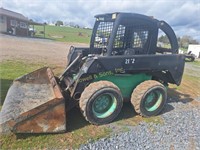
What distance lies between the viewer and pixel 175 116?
5363 mm

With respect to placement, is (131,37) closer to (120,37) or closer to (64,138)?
(120,37)

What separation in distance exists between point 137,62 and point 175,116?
187 cm

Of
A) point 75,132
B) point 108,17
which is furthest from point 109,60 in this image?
point 75,132

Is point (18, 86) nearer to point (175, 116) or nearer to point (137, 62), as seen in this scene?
point (137, 62)

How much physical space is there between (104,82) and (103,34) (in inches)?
65.9

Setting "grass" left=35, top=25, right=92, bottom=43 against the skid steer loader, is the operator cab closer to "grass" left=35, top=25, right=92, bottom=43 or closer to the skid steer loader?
the skid steer loader

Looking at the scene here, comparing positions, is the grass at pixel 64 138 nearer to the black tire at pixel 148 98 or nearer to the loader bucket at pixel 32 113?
the loader bucket at pixel 32 113

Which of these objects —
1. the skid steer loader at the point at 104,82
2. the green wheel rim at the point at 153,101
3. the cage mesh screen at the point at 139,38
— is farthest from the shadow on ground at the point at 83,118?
the cage mesh screen at the point at 139,38

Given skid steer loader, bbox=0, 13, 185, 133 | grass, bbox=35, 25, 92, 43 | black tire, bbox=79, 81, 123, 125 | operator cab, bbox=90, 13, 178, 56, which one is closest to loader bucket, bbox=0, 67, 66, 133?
skid steer loader, bbox=0, 13, 185, 133

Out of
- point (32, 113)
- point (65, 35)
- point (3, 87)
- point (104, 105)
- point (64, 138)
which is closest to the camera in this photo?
point (32, 113)

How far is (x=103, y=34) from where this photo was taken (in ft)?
17.9

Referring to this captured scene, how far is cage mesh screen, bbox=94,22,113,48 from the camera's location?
520 cm

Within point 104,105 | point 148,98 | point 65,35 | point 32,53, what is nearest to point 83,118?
point 104,105


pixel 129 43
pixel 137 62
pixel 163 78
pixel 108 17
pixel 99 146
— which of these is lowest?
pixel 99 146
